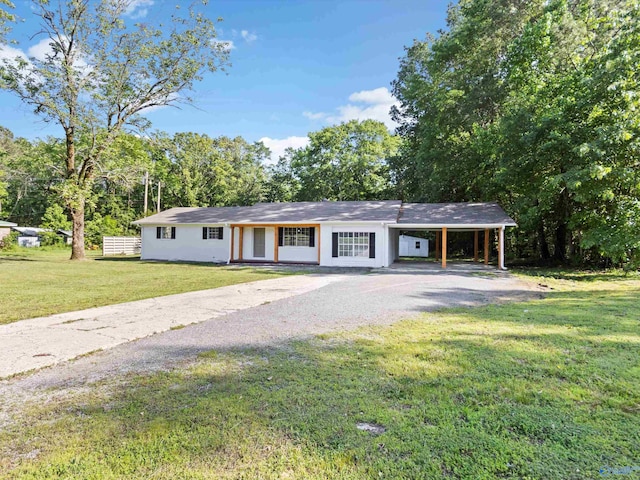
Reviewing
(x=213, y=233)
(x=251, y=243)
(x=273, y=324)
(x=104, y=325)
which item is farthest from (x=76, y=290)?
(x=213, y=233)

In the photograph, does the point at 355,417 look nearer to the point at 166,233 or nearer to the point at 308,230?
the point at 308,230

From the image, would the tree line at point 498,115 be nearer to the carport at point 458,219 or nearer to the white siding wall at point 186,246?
the carport at point 458,219

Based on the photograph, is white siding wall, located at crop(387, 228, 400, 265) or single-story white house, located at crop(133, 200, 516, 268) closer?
single-story white house, located at crop(133, 200, 516, 268)

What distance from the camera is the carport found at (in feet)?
53.7

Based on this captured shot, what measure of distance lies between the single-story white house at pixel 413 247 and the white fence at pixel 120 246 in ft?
68.0

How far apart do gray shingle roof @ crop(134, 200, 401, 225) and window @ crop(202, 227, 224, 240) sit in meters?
0.51

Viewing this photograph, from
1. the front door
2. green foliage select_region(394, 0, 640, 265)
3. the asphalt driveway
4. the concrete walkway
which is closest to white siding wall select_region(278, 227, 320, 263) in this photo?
the front door

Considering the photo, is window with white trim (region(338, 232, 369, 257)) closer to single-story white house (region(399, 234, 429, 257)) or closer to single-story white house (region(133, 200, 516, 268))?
single-story white house (region(133, 200, 516, 268))

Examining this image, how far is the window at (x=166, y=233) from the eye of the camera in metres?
21.7

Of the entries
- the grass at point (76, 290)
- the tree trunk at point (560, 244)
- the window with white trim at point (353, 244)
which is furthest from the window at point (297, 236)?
the tree trunk at point (560, 244)

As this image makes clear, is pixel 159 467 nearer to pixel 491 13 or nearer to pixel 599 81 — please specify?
pixel 599 81

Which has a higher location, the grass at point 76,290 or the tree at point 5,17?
the tree at point 5,17

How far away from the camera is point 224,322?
5.93m

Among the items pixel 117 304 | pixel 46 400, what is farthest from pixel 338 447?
pixel 117 304
